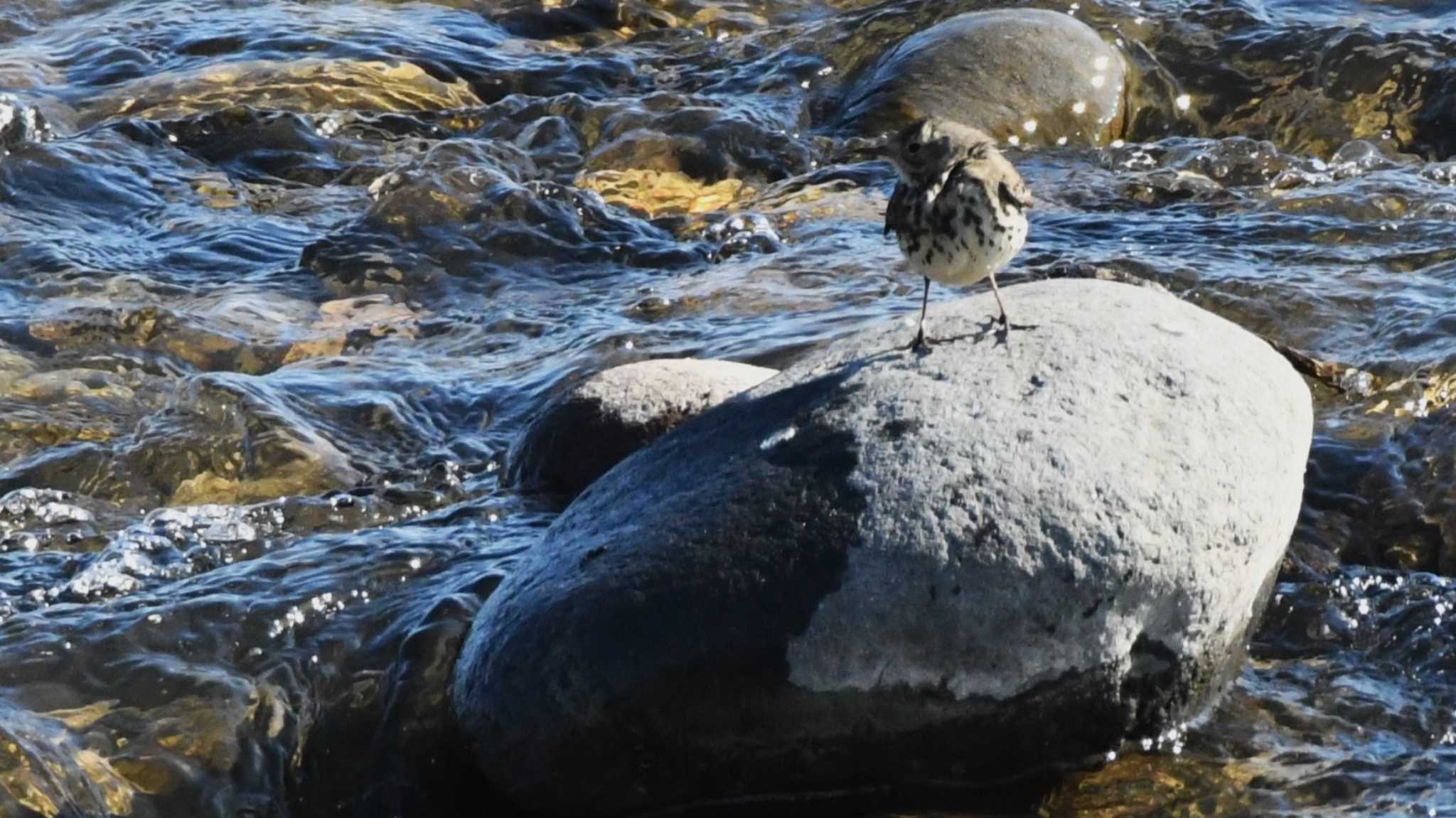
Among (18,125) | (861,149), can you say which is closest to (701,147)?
(861,149)

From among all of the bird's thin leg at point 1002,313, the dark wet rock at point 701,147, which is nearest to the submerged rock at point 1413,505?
the bird's thin leg at point 1002,313

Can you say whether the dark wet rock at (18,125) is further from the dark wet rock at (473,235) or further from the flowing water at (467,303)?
the dark wet rock at (473,235)

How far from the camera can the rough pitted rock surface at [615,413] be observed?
6.88 meters

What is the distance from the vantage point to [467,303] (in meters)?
9.41

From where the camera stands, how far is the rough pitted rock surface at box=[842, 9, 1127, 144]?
36.4ft

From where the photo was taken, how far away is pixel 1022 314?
5.71 meters

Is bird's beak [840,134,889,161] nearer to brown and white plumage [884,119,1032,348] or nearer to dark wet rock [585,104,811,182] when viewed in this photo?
dark wet rock [585,104,811,182]

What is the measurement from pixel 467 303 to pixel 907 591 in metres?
4.85

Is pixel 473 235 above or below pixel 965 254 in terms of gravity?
below

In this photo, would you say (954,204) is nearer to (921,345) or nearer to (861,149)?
(921,345)

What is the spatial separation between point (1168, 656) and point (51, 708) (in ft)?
10.6

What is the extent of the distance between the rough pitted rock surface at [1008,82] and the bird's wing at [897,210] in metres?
5.44

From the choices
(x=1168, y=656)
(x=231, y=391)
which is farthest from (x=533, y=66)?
(x=1168, y=656)

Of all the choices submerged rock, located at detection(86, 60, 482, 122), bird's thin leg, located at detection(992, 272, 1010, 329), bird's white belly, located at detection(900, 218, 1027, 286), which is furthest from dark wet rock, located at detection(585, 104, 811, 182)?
bird's white belly, located at detection(900, 218, 1027, 286)
